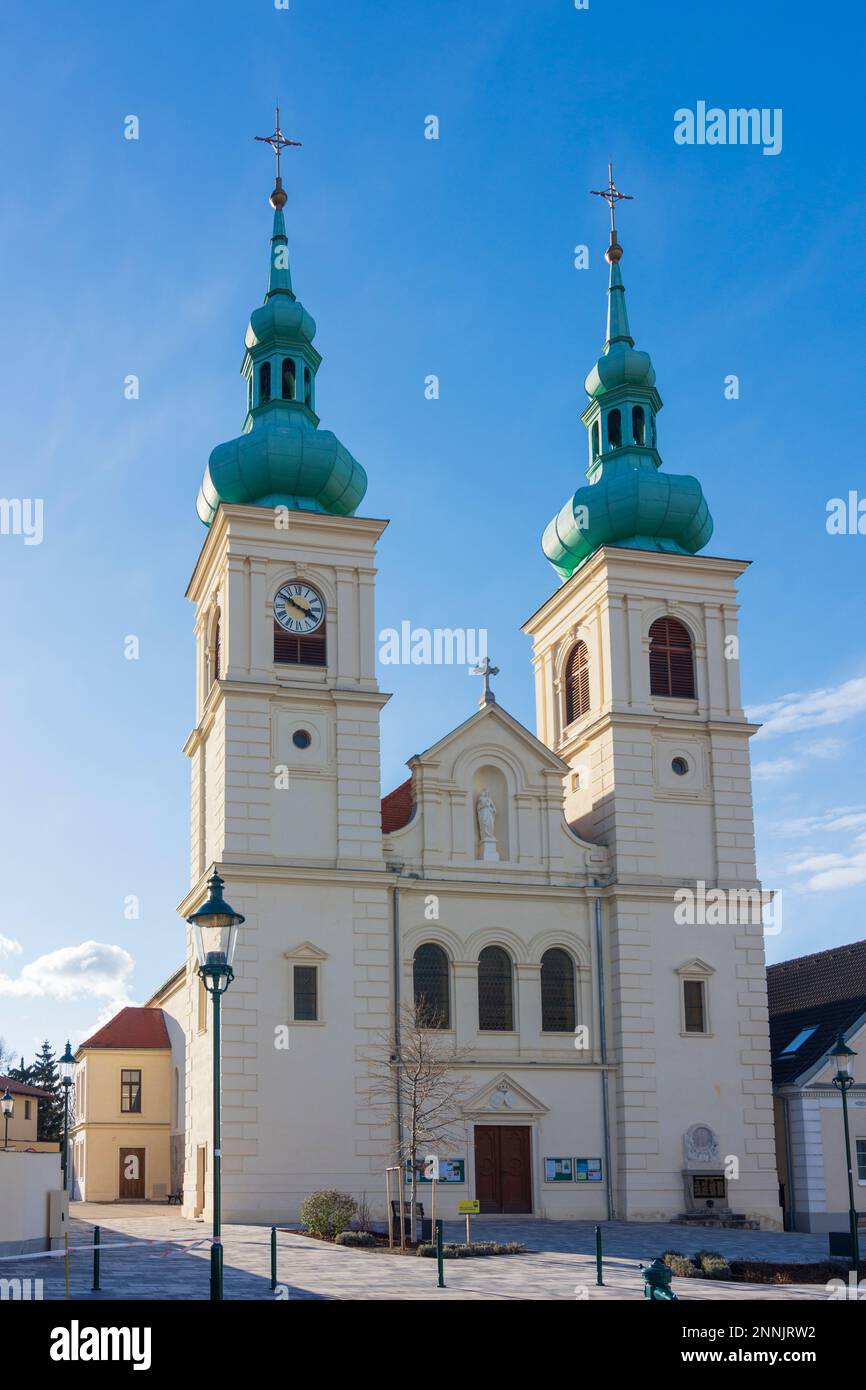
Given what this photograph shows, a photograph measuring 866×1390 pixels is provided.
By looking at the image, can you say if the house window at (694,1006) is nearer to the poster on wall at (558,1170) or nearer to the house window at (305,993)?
the poster on wall at (558,1170)

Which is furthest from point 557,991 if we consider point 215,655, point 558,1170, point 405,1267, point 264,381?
point 264,381

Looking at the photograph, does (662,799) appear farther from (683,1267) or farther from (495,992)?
(683,1267)

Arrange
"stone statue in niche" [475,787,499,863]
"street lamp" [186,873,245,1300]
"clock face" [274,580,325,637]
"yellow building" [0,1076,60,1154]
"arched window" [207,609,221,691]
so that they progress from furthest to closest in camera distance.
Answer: "yellow building" [0,1076,60,1154], "arched window" [207,609,221,691], "stone statue in niche" [475,787,499,863], "clock face" [274,580,325,637], "street lamp" [186,873,245,1300]

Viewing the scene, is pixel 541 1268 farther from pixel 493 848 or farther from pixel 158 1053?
pixel 158 1053

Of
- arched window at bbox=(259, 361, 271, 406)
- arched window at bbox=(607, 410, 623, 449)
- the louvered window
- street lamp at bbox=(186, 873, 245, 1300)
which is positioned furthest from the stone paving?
arched window at bbox=(259, 361, 271, 406)

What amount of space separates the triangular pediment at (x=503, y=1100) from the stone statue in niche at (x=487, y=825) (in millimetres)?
5472

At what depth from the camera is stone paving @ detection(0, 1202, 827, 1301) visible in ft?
73.6

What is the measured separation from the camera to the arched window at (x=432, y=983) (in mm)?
40281

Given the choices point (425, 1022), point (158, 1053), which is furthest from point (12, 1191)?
point (158, 1053)

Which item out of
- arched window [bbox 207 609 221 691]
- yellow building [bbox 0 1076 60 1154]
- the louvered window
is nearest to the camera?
the louvered window

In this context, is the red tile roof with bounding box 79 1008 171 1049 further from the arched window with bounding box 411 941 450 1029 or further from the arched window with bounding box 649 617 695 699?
the arched window with bounding box 649 617 695 699

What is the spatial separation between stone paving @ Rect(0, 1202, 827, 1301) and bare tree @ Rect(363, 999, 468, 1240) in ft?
7.34

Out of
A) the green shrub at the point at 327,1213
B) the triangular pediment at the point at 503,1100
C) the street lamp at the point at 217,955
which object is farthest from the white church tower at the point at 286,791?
the street lamp at the point at 217,955

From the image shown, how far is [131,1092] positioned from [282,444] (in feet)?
78.0
